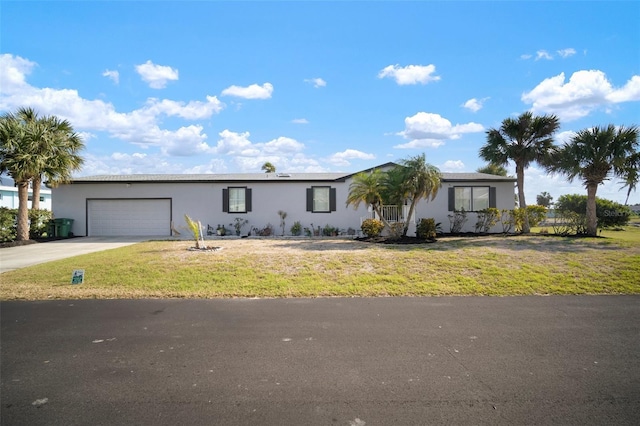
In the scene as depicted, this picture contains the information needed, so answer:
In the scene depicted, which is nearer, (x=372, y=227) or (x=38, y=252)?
(x=38, y=252)

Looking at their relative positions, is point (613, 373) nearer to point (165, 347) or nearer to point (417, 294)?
point (417, 294)

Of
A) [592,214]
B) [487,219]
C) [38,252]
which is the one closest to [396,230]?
[487,219]

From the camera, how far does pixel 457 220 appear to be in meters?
18.7

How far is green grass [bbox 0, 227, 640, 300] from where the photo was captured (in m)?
7.98

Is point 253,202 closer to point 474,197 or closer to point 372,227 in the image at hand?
point 372,227

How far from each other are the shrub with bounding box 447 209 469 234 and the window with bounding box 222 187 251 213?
34.1 ft

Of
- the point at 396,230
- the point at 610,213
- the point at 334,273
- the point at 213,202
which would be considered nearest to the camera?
the point at 334,273

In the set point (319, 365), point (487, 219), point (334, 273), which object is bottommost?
point (319, 365)

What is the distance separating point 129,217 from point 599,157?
2288 centimetres

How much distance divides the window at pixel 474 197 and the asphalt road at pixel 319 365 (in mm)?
12776

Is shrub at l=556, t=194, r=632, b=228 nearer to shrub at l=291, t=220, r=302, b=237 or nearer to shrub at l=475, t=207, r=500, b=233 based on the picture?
shrub at l=475, t=207, r=500, b=233

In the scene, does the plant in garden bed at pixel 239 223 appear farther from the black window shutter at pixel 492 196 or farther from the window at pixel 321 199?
the black window shutter at pixel 492 196

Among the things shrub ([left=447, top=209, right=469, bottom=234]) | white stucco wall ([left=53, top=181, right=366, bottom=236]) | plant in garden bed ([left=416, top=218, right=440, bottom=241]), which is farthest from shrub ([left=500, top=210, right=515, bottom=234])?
white stucco wall ([left=53, top=181, right=366, bottom=236])

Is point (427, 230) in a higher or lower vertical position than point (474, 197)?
lower
